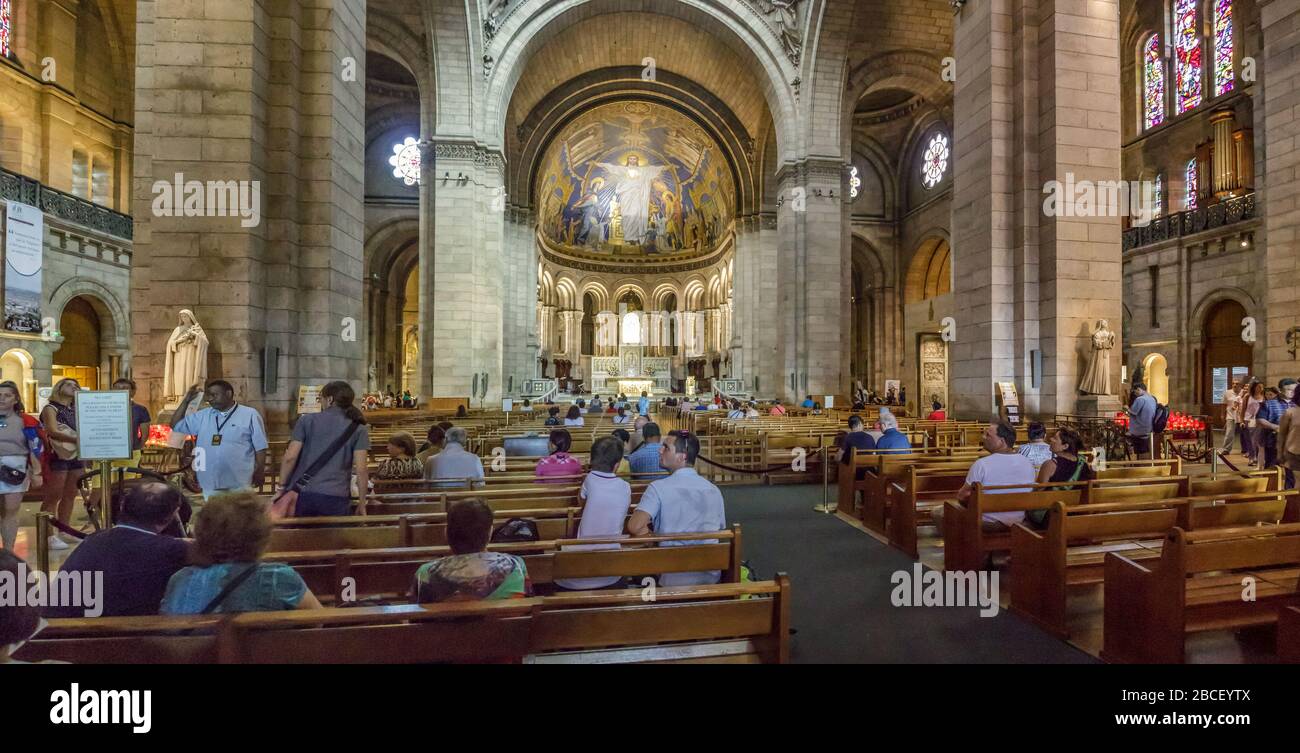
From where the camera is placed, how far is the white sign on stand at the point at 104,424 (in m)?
4.70

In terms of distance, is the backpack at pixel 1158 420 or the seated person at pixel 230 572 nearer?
the seated person at pixel 230 572

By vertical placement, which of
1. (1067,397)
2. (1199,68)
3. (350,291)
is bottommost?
(1067,397)

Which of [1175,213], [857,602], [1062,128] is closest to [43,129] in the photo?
[857,602]

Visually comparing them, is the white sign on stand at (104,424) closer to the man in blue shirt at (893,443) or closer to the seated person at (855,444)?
the seated person at (855,444)

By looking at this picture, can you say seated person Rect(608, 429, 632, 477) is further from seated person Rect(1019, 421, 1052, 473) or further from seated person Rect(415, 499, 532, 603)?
seated person Rect(1019, 421, 1052, 473)

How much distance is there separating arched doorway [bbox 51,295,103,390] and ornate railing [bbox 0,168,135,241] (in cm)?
230

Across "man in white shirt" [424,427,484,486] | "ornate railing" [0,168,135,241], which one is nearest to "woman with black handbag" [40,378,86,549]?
"man in white shirt" [424,427,484,486]

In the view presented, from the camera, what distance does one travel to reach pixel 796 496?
9.15m

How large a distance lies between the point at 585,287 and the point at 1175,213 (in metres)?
32.3

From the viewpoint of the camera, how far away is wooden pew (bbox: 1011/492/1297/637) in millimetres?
3938

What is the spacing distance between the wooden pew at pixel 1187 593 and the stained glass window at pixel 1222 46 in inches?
830

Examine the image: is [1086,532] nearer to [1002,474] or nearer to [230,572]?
[1002,474]

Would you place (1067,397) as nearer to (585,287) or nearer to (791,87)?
(791,87)

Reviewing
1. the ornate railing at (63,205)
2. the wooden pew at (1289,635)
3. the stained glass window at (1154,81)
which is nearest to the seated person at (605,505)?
the wooden pew at (1289,635)
